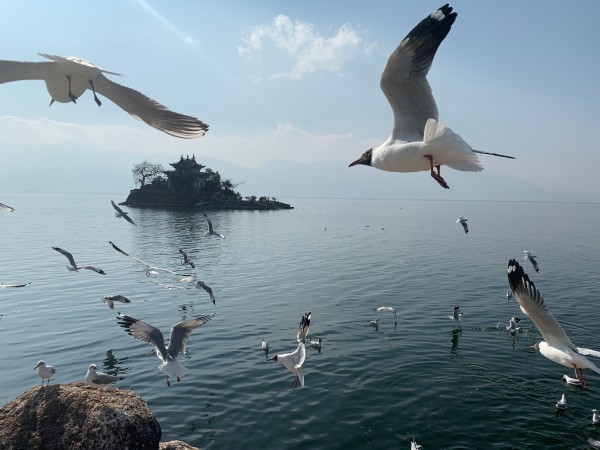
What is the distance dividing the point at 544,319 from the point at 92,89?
761cm

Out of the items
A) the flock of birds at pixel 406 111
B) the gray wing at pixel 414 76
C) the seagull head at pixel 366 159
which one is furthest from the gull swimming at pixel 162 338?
the gray wing at pixel 414 76

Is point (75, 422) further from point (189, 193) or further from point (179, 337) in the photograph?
point (189, 193)

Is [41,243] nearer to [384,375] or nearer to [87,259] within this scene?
[87,259]

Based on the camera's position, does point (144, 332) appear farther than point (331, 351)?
No

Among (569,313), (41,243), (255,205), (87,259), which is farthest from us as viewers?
(255,205)

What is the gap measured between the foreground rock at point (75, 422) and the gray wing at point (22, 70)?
16.1 feet

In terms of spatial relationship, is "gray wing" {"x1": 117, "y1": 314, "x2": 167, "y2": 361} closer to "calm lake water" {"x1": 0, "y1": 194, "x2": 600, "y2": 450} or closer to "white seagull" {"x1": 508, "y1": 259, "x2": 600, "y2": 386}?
"calm lake water" {"x1": 0, "y1": 194, "x2": 600, "y2": 450}

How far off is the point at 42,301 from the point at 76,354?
370 inches

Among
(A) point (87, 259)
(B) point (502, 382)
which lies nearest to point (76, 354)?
(B) point (502, 382)

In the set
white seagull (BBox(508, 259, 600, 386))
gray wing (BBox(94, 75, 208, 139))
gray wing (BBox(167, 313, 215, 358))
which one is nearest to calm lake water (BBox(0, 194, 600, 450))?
gray wing (BBox(167, 313, 215, 358))

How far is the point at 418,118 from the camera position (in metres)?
6.43

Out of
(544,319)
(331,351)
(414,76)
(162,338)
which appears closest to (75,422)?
(162,338)

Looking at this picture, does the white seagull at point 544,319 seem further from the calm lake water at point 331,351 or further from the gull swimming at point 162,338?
the gull swimming at point 162,338

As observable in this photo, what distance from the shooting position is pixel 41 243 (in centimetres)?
4650
